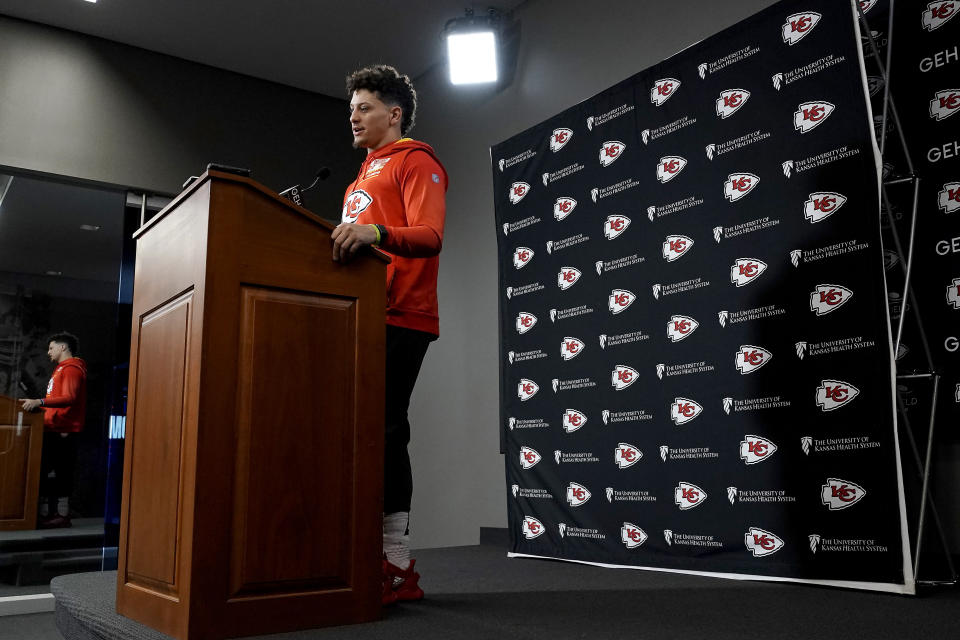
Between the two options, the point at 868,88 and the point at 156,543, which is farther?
the point at 868,88

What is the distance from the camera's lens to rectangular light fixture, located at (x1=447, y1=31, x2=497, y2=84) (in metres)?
4.01

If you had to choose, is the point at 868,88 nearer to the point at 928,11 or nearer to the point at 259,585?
the point at 928,11

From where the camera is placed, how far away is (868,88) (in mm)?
2393

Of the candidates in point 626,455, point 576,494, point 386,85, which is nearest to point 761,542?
point 626,455

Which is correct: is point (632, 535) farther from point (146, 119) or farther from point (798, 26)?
point (146, 119)

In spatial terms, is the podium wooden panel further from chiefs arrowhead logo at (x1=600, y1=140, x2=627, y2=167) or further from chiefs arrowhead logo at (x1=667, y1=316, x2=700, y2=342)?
chiefs arrowhead logo at (x1=667, y1=316, x2=700, y2=342)

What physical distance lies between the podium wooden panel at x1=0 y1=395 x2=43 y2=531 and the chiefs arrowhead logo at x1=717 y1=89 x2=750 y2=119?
4.03 meters

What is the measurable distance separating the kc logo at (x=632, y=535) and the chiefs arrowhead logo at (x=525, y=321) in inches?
41.3

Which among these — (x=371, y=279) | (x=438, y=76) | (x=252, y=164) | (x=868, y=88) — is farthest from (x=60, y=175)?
(x=868, y=88)

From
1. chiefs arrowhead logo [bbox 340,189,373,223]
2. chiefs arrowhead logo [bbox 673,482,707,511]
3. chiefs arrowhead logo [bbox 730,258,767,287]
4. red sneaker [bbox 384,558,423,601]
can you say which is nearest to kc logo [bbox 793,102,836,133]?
chiefs arrowhead logo [bbox 730,258,767,287]

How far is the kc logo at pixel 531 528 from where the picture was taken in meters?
3.37

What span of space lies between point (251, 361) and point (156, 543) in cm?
44

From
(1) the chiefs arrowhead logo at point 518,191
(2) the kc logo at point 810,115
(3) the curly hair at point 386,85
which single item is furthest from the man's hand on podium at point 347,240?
(1) the chiefs arrowhead logo at point 518,191

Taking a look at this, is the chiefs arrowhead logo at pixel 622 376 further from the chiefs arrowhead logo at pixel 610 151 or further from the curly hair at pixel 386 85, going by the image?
the curly hair at pixel 386 85
